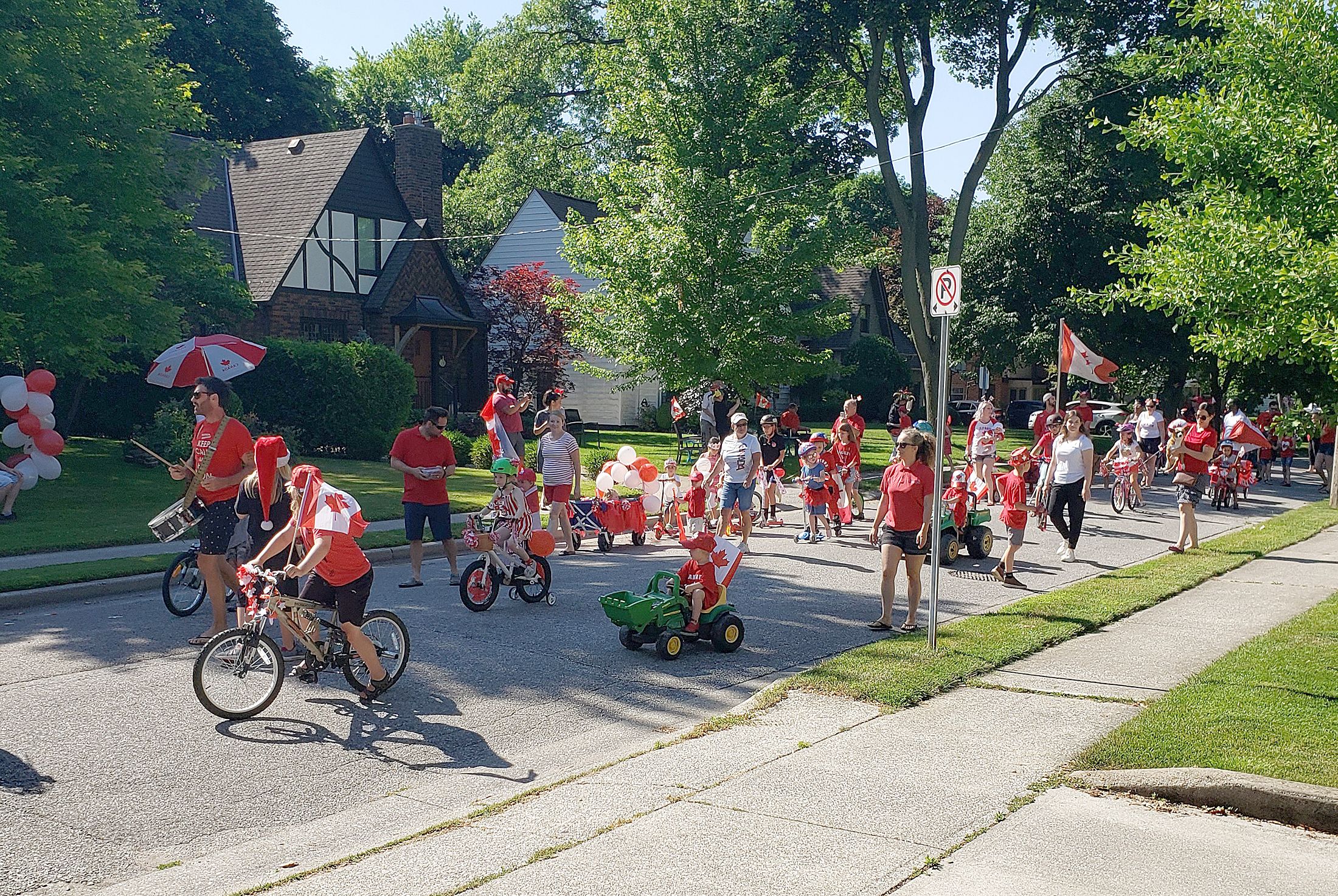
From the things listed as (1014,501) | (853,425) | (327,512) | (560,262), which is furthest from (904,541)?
(560,262)

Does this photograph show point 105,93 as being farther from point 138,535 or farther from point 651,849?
point 651,849

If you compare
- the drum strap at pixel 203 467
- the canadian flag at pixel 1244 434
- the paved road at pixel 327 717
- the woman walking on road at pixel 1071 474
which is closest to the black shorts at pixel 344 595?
the paved road at pixel 327 717

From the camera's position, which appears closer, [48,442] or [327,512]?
[327,512]

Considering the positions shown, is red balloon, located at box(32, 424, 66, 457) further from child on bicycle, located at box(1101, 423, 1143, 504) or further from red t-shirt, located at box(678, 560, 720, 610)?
child on bicycle, located at box(1101, 423, 1143, 504)

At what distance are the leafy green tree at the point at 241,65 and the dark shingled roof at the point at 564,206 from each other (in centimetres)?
1366

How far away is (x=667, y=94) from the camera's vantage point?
2567cm

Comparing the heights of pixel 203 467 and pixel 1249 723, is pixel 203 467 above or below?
above

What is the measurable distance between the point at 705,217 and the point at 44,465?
14.2m

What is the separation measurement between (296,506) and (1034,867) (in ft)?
16.6

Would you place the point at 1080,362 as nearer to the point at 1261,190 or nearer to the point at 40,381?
the point at 1261,190

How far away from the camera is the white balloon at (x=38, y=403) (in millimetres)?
16844

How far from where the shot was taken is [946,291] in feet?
28.8

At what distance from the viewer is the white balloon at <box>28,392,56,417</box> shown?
16.8 m

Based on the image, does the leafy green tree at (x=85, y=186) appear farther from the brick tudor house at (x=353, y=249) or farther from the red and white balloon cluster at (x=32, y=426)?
the brick tudor house at (x=353, y=249)
